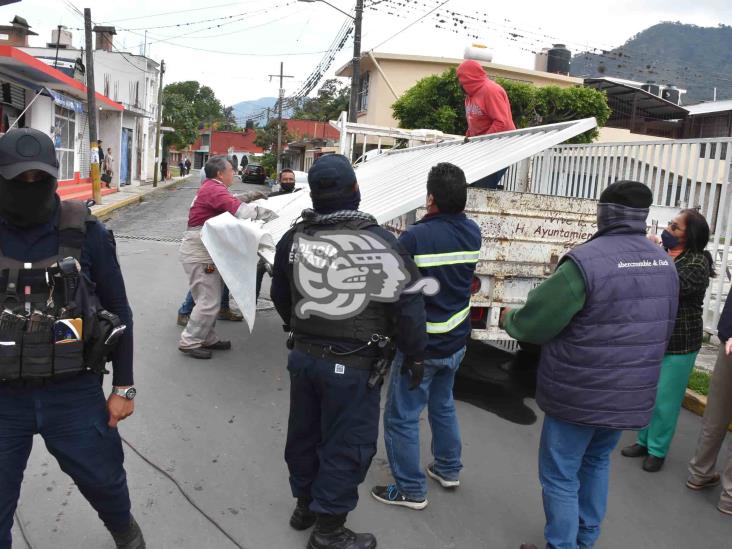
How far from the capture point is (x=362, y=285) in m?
2.92

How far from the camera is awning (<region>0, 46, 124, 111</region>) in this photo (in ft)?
49.2

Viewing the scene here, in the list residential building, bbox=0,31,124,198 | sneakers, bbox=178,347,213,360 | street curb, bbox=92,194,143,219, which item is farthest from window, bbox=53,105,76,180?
sneakers, bbox=178,347,213,360

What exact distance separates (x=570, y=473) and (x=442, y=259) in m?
1.23

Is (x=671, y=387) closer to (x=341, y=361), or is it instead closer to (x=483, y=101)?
(x=341, y=361)

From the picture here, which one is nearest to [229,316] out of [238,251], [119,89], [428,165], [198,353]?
[198,353]

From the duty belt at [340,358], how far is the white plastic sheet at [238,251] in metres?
2.52

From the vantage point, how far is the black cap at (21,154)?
236 centimetres

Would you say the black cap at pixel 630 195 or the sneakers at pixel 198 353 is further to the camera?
the sneakers at pixel 198 353

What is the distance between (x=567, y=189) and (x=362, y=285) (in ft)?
22.0

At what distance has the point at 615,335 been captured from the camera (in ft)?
9.14

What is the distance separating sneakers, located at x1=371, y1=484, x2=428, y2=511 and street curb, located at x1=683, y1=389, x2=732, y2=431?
294 centimetres

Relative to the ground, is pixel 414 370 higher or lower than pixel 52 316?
lower

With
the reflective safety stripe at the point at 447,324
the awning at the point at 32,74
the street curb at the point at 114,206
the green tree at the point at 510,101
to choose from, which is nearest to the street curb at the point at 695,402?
the reflective safety stripe at the point at 447,324

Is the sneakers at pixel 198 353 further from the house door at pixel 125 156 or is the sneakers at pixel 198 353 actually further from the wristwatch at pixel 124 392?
the house door at pixel 125 156
